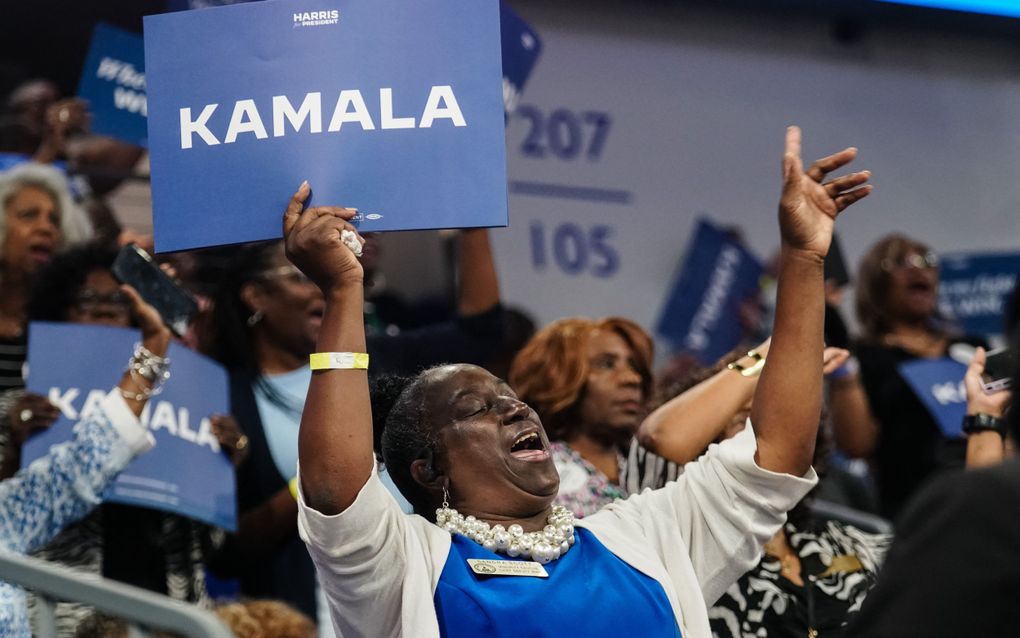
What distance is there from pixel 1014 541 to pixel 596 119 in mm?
6103

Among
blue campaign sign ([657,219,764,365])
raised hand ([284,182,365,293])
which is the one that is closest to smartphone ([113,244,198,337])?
raised hand ([284,182,365,293])

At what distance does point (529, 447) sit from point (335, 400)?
0.48 meters

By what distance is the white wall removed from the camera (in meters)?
7.30

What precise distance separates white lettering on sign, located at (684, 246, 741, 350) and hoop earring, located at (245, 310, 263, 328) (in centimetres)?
305

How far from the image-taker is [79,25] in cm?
751

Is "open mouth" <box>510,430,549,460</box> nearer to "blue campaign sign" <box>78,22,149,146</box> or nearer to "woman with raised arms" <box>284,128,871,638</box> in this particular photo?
"woman with raised arms" <box>284,128,871,638</box>

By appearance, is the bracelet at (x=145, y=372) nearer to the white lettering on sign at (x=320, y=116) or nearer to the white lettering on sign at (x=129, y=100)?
the white lettering on sign at (x=320, y=116)

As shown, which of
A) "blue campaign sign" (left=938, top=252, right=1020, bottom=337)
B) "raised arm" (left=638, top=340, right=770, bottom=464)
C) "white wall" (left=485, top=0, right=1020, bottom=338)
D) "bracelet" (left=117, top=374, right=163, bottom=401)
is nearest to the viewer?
"raised arm" (left=638, top=340, right=770, bottom=464)

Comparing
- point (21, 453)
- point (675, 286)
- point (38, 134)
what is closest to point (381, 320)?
point (38, 134)

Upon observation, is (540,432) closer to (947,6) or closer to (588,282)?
(588,282)

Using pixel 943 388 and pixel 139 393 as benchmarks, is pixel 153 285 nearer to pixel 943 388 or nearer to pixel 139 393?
pixel 139 393

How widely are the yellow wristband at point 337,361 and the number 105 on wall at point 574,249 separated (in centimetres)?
497

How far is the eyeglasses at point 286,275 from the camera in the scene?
396 cm

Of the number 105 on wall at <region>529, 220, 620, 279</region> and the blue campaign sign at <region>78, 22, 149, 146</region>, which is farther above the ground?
the blue campaign sign at <region>78, 22, 149, 146</region>
